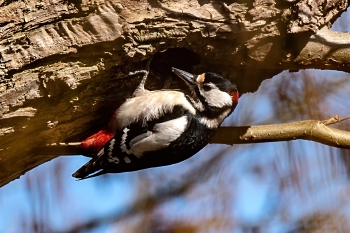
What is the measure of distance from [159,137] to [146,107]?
0.64ft

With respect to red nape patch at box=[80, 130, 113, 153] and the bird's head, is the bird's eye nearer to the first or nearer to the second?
the bird's head

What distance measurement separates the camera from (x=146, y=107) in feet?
8.82

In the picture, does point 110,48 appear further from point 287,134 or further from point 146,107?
point 287,134

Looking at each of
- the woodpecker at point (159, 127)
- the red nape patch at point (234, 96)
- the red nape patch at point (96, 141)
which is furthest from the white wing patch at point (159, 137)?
the red nape patch at point (234, 96)

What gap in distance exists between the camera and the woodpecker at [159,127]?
261 cm

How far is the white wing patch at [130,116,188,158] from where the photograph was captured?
2598 mm

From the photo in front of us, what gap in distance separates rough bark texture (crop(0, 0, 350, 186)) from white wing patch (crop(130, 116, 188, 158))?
10.2 inches

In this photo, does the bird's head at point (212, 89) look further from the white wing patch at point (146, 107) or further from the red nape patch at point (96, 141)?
the red nape patch at point (96, 141)

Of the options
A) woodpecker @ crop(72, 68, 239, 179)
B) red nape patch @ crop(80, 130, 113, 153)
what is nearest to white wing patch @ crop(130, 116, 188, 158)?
woodpecker @ crop(72, 68, 239, 179)

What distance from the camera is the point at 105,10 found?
2246 millimetres

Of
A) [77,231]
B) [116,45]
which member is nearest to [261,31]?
[116,45]

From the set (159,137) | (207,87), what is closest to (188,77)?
(207,87)

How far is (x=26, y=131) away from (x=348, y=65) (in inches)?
69.0

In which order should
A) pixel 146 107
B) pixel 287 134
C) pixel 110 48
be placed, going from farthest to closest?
pixel 146 107, pixel 287 134, pixel 110 48
